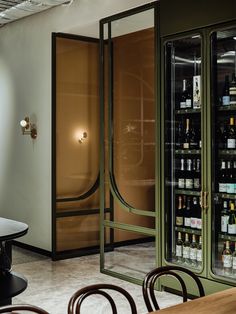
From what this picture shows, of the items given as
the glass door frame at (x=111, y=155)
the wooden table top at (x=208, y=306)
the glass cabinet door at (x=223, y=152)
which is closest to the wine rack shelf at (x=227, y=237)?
the glass cabinet door at (x=223, y=152)

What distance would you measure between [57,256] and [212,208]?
260 centimetres

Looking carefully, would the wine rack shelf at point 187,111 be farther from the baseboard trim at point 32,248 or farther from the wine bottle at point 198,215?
the baseboard trim at point 32,248

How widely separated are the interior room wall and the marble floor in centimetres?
42

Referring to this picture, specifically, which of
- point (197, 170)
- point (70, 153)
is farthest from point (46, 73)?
point (197, 170)

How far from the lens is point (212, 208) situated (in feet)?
14.4

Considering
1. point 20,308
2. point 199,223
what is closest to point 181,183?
point 199,223

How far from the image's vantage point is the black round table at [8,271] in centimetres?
330

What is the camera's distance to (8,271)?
369cm

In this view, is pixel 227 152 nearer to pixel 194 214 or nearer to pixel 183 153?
pixel 183 153

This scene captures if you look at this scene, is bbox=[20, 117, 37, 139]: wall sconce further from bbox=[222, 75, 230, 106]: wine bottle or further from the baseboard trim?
bbox=[222, 75, 230, 106]: wine bottle

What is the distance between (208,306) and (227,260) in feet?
7.70

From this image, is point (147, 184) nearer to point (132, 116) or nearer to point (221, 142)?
point (132, 116)

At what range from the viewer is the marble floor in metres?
4.38

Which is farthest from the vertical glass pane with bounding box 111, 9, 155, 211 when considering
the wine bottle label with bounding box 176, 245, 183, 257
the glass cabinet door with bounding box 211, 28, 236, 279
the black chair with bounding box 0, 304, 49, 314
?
the black chair with bounding box 0, 304, 49, 314
